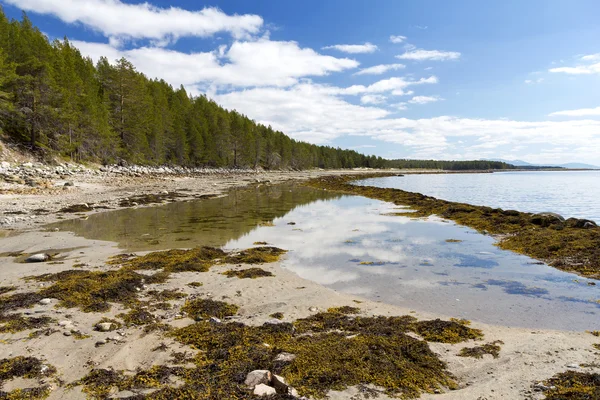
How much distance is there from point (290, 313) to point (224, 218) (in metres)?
13.5

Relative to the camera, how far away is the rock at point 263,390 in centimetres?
389

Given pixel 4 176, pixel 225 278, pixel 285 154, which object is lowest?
pixel 225 278

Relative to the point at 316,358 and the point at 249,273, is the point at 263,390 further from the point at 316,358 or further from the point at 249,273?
the point at 249,273

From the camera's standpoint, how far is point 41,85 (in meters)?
38.5

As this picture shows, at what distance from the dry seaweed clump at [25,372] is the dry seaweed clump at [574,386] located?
6215 millimetres

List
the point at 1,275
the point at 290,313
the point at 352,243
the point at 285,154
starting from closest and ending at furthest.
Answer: the point at 290,313
the point at 1,275
the point at 352,243
the point at 285,154

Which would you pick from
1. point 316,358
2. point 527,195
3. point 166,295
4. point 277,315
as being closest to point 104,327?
point 166,295

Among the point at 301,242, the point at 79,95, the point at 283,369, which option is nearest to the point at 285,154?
the point at 79,95

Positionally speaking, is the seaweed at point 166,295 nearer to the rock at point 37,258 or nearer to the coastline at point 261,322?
the coastline at point 261,322

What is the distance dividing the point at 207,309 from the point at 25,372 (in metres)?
2.99

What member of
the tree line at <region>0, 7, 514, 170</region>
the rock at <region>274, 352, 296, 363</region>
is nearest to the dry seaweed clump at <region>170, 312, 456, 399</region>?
the rock at <region>274, 352, 296, 363</region>

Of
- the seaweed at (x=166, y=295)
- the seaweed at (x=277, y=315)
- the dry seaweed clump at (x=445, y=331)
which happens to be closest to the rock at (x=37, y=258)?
the seaweed at (x=166, y=295)

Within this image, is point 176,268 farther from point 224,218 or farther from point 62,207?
point 62,207

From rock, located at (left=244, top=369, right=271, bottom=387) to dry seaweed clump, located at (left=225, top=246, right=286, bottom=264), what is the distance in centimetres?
630
